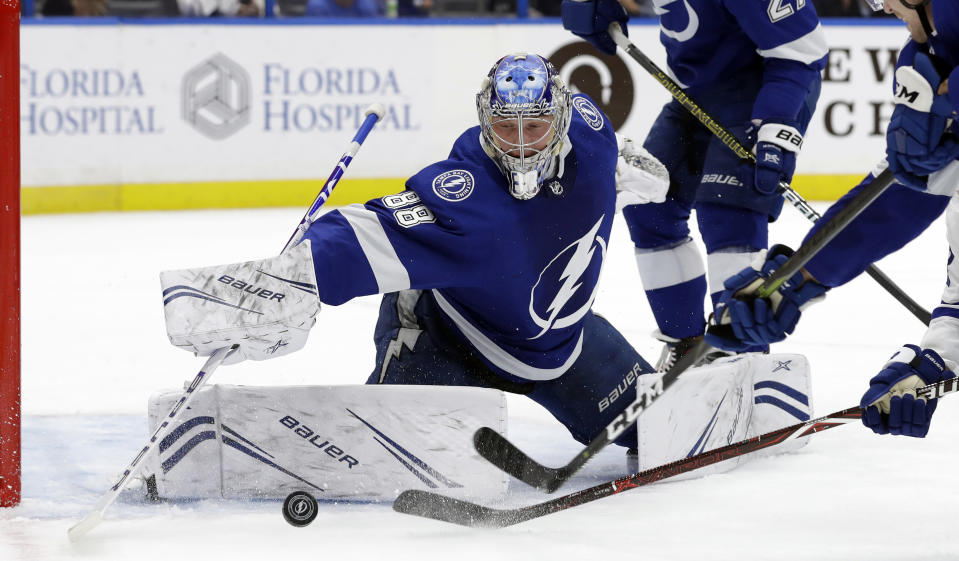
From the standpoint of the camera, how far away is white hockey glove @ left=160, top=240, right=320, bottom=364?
7.46ft

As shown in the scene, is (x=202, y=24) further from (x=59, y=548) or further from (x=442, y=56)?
Result: (x=59, y=548)

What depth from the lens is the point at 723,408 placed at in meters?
2.70

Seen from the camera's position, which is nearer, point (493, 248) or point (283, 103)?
point (493, 248)

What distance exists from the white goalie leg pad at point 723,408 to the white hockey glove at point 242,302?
67 centimetres

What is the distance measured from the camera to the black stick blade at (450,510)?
2340 millimetres

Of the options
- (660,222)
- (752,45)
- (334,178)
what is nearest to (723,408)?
(660,222)

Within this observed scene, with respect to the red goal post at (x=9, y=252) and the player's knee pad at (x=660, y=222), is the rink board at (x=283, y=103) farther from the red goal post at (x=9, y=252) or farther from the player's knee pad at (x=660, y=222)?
the red goal post at (x=9, y=252)

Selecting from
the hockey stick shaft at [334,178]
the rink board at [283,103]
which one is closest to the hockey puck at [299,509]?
the hockey stick shaft at [334,178]

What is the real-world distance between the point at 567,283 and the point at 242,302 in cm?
67

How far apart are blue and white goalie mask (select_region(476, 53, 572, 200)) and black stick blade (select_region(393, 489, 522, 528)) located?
0.58 m

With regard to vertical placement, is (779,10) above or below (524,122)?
above

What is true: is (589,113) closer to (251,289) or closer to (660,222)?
(660,222)

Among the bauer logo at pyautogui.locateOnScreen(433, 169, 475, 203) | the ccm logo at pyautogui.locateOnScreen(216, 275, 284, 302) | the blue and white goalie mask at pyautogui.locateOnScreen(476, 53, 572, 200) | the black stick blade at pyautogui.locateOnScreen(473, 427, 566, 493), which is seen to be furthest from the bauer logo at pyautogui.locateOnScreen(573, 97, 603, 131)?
the ccm logo at pyautogui.locateOnScreen(216, 275, 284, 302)

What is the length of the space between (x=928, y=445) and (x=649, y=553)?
968 mm
